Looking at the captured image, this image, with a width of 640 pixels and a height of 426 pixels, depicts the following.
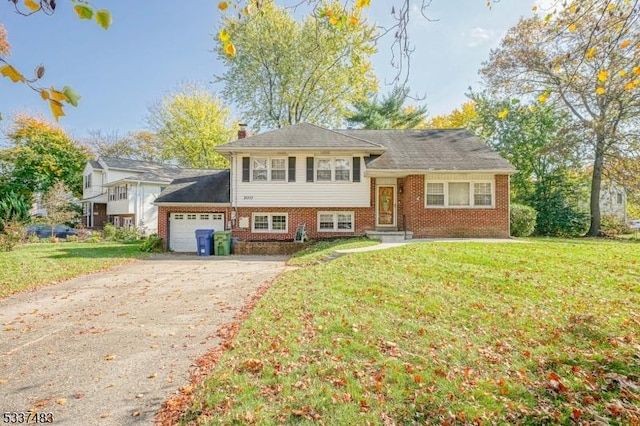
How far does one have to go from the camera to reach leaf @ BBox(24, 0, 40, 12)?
1.82m

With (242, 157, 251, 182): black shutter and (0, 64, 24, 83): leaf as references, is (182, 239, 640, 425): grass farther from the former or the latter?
(242, 157, 251, 182): black shutter

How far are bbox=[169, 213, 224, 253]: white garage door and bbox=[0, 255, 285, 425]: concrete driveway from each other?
7401mm

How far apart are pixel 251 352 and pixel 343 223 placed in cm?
1251

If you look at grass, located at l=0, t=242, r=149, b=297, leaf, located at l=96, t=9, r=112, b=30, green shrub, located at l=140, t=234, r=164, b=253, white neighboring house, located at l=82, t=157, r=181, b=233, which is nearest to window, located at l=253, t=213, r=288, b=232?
green shrub, located at l=140, t=234, r=164, b=253

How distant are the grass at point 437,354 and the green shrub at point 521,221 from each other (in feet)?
32.7

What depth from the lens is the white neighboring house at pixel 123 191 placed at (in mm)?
25172

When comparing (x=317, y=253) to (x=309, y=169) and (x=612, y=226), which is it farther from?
(x=612, y=226)

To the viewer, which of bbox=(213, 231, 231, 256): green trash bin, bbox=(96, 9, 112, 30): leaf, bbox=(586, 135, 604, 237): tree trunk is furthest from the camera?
bbox=(586, 135, 604, 237): tree trunk

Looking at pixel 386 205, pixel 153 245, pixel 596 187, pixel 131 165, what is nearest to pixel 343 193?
pixel 386 205

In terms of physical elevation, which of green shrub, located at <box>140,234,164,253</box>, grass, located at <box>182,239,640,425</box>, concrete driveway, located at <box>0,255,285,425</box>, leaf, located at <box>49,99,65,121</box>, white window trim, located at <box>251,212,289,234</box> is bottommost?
concrete driveway, located at <box>0,255,285,425</box>

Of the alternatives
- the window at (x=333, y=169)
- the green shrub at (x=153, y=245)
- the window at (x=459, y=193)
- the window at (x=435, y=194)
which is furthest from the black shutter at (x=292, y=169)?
the window at (x=459, y=193)

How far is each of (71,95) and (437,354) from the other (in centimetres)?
433

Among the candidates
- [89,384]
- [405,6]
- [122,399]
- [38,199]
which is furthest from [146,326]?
[38,199]

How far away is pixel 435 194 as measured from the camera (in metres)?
15.6
